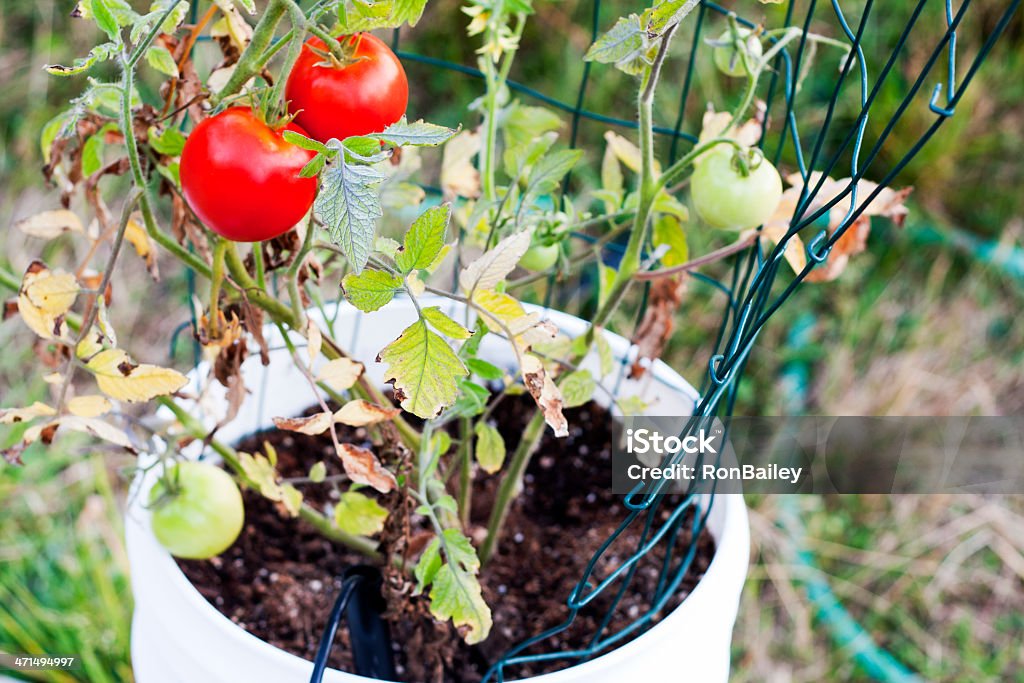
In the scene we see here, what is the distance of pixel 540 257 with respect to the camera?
0.60 metres

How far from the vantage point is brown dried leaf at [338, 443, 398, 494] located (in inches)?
19.7

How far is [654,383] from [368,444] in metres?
0.23

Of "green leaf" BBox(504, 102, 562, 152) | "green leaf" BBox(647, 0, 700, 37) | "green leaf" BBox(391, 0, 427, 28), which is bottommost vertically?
"green leaf" BBox(504, 102, 562, 152)

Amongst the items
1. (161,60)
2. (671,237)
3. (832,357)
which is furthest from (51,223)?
(832,357)

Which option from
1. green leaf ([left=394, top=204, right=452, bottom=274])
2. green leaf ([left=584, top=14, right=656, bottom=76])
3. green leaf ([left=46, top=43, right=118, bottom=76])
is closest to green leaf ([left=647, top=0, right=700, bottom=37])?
green leaf ([left=584, top=14, right=656, bottom=76])

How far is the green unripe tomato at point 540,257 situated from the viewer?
1.93 ft

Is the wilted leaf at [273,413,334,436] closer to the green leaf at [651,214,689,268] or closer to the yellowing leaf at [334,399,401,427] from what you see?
the yellowing leaf at [334,399,401,427]

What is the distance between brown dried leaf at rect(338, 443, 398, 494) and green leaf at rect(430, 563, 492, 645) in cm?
6

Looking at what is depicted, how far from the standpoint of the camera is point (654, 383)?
0.70m

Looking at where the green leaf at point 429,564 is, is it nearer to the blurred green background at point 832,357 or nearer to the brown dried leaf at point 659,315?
the brown dried leaf at point 659,315

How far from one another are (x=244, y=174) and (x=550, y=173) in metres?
0.19

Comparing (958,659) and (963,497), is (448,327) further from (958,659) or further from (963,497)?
(963,497)

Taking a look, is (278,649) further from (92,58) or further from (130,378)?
(92,58)

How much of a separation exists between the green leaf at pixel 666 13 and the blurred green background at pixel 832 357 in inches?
34.4
